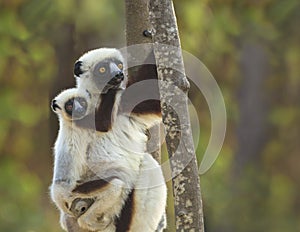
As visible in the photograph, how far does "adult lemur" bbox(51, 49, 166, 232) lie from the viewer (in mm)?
5664

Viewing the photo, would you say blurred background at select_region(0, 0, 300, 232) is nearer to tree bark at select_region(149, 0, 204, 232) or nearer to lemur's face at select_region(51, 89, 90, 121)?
lemur's face at select_region(51, 89, 90, 121)

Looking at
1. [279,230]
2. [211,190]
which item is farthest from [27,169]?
[279,230]

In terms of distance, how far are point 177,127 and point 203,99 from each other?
407 inches

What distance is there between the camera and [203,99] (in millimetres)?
15180

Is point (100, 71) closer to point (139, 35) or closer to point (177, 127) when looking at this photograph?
point (139, 35)

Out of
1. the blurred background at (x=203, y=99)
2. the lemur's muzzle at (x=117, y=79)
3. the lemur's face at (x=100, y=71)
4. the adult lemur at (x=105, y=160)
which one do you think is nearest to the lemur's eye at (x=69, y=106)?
the adult lemur at (x=105, y=160)

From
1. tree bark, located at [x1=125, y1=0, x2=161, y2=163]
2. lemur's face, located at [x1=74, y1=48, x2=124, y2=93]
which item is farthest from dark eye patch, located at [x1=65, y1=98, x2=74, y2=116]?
tree bark, located at [x1=125, y1=0, x2=161, y2=163]

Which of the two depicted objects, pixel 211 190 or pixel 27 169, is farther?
pixel 27 169

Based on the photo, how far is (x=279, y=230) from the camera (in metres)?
17.5

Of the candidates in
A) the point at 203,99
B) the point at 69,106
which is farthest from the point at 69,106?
the point at 203,99

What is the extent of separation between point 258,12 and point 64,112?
9681 mm

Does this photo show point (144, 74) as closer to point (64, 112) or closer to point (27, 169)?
point (64, 112)

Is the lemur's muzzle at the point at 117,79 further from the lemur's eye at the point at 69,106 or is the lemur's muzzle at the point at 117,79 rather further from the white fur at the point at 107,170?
the lemur's eye at the point at 69,106

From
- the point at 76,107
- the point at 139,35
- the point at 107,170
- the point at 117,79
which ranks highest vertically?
the point at 139,35
